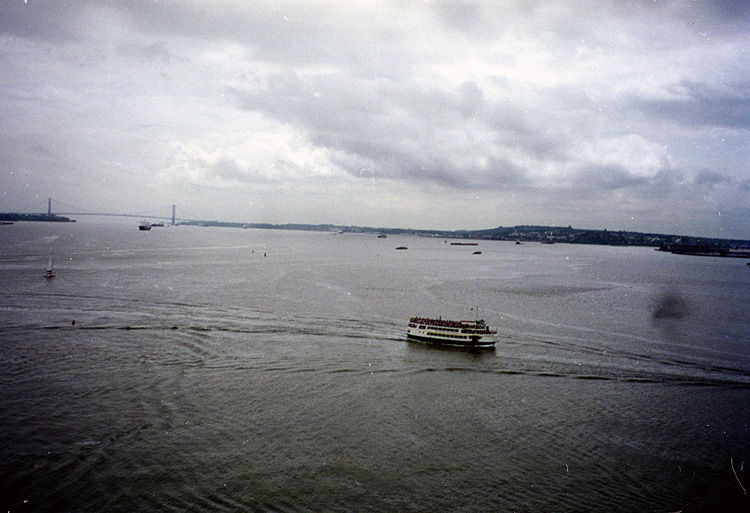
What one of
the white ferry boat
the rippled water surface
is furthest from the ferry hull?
the rippled water surface

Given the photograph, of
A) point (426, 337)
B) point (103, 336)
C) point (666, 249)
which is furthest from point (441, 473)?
point (666, 249)

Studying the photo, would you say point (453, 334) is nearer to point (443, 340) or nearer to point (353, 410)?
point (443, 340)

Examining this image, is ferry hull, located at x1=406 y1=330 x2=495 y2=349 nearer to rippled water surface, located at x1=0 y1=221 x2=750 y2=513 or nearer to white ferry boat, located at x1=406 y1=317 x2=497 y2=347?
white ferry boat, located at x1=406 y1=317 x2=497 y2=347

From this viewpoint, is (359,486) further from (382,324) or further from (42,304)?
(42,304)

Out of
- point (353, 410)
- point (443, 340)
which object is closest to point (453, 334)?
point (443, 340)

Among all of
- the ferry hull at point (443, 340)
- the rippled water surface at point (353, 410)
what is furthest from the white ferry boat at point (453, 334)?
the rippled water surface at point (353, 410)

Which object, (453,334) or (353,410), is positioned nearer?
(353,410)
